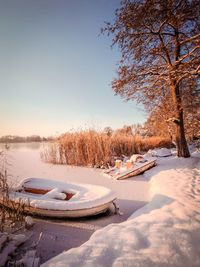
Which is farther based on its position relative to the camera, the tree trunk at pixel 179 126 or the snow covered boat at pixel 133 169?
the tree trunk at pixel 179 126

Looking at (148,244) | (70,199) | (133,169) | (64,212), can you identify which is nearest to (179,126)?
(133,169)

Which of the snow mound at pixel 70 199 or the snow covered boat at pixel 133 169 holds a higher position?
the snow mound at pixel 70 199

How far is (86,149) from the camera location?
24.8 ft

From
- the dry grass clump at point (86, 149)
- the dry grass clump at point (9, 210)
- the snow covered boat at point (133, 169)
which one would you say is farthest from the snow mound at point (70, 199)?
the dry grass clump at point (86, 149)

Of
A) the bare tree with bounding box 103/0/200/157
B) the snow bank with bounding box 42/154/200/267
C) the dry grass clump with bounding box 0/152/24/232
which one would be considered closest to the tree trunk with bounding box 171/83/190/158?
the bare tree with bounding box 103/0/200/157

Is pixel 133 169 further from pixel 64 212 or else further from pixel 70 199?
pixel 64 212

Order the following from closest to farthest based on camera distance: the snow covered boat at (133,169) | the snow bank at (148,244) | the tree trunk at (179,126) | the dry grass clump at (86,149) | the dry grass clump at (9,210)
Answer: the snow bank at (148,244) < the dry grass clump at (9,210) < the snow covered boat at (133,169) < the tree trunk at (179,126) < the dry grass clump at (86,149)

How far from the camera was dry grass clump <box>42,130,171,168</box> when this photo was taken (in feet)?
23.8

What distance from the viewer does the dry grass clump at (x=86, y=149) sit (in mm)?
7250

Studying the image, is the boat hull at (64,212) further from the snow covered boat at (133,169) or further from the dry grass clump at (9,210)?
the snow covered boat at (133,169)

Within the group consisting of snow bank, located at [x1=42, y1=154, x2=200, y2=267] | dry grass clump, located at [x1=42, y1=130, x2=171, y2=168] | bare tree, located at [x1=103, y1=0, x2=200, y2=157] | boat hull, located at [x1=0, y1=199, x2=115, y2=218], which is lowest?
boat hull, located at [x1=0, y1=199, x2=115, y2=218]

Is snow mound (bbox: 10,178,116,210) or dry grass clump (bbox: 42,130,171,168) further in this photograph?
dry grass clump (bbox: 42,130,171,168)

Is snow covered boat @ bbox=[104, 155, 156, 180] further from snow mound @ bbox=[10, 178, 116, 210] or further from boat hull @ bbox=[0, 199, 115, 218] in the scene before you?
boat hull @ bbox=[0, 199, 115, 218]

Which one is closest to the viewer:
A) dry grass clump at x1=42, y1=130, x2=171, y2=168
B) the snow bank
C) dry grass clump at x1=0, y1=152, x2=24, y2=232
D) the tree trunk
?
the snow bank
